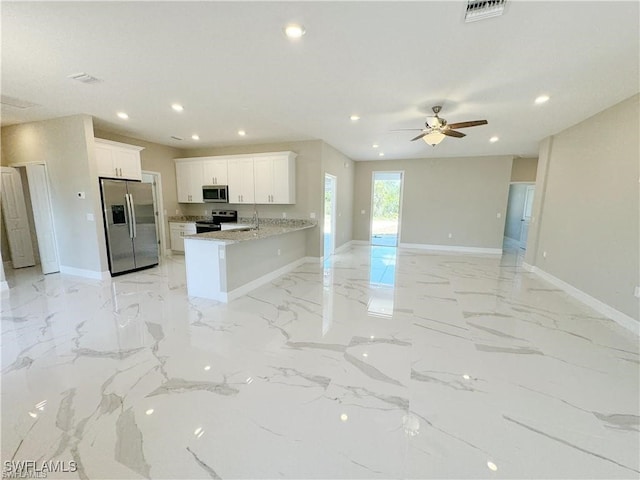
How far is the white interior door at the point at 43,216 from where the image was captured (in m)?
4.61

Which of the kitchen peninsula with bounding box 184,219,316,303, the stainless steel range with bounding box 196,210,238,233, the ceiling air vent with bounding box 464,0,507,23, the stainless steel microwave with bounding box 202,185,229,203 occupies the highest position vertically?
the ceiling air vent with bounding box 464,0,507,23

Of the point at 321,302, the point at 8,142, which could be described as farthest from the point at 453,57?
the point at 8,142

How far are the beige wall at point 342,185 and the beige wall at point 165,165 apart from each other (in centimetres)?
373

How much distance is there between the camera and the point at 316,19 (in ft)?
6.17

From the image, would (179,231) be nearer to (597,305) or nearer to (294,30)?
(294,30)

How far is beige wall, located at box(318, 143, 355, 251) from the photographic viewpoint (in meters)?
5.93

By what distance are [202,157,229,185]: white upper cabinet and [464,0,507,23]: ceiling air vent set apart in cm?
523

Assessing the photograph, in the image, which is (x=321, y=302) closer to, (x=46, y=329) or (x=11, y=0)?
(x=46, y=329)

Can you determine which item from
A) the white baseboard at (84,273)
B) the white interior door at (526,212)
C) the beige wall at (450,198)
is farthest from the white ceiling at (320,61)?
the white interior door at (526,212)

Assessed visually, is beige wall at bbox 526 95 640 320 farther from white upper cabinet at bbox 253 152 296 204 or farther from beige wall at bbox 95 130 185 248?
beige wall at bbox 95 130 185 248

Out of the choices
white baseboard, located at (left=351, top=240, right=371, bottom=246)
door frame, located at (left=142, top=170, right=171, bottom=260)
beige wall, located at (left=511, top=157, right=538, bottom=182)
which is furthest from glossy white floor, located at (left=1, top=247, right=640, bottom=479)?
beige wall, located at (left=511, top=157, right=538, bottom=182)

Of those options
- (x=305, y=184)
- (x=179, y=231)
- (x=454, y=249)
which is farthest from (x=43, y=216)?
(x=454, y=249)

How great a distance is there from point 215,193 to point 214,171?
50 cm

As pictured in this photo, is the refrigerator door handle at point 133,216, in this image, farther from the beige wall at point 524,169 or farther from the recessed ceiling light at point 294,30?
the beige wall at point 524,169
